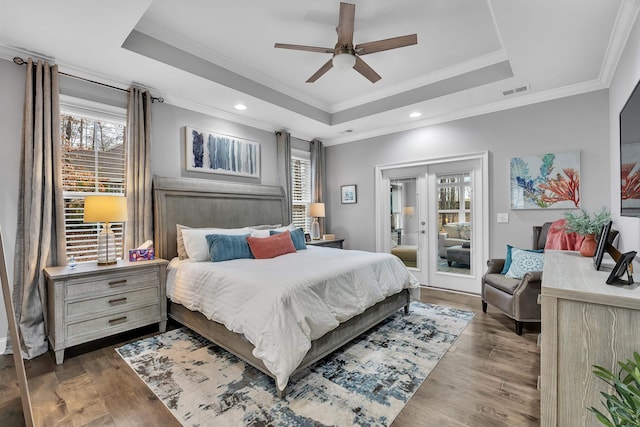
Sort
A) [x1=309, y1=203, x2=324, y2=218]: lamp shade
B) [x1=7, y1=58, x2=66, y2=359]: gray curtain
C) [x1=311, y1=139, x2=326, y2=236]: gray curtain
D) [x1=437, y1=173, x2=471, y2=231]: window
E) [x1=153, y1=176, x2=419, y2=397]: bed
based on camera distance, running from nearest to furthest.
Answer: [x1=153, y1=176, x2=419, y2=397]: bed
[x1=7, y1=58, x2=66, y2=359]: gray curtain
[x1=437, y1=173, x2=471, y2=231]: window
[x1=309, y1=203, x2=324, y2=218]: lamp shade
[x1=311, y1=139, x2=326, y2=236]: gray curtain

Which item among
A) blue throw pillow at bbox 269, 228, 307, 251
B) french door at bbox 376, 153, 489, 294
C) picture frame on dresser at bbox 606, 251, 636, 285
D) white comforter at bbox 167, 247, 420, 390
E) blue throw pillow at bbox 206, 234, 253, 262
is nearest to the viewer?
picture frame on dresser at bbox 606, 251, 636, 285

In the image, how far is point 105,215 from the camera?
9.01 ft

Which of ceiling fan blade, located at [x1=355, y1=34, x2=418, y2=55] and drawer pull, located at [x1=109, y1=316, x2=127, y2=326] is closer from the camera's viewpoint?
ceiling fan blade, located at [x1=355, y1=34, x2=418, y2=55]

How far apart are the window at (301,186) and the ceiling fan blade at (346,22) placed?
117 inches

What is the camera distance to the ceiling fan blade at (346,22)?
2.13 m

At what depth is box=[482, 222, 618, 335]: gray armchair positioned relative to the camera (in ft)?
9.18

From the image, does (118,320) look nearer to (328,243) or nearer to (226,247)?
(226,247)

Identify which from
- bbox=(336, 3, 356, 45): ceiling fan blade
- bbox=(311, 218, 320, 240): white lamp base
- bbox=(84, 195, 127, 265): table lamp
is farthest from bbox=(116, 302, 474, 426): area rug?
bbox=(336, 3, 356, 45): ceiling fan blade

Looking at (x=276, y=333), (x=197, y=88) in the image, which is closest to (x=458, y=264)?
(x=276, y=333)

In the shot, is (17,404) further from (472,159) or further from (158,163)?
(472,159)

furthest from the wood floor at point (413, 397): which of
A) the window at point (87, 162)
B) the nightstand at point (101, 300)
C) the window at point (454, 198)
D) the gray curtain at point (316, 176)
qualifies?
the gray curtain at point (316, 176)

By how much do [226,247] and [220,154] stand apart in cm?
161

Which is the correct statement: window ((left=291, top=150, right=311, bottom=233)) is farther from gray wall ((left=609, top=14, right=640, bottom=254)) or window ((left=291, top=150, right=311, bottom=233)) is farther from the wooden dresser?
the wooden dresser

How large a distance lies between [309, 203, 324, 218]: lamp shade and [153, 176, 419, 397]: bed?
0.53 metres
